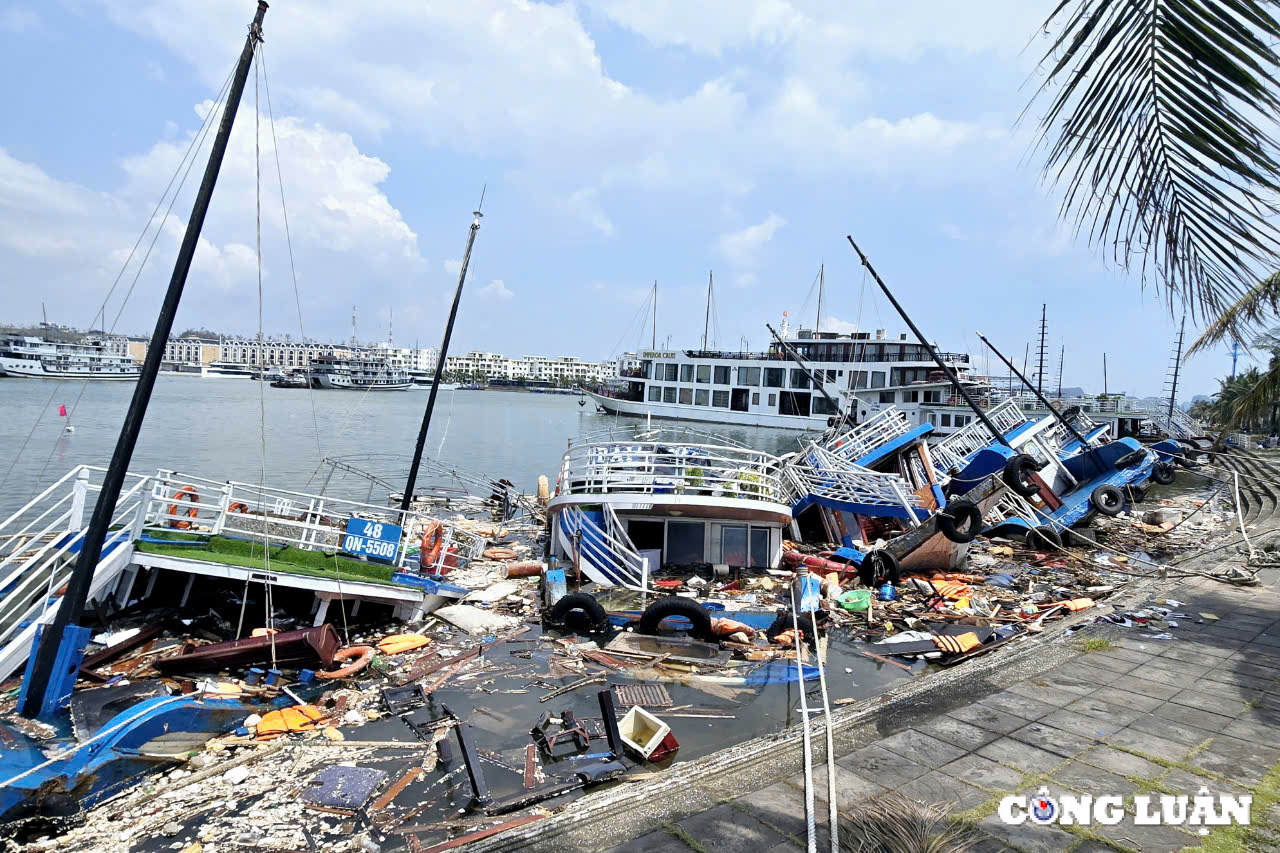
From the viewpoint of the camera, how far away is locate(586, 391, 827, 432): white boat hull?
230 ft

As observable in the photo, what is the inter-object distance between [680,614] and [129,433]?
25.5ft

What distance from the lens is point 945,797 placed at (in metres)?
5.27

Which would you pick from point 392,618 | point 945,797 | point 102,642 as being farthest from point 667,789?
point 102,642

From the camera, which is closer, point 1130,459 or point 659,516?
point 659,516

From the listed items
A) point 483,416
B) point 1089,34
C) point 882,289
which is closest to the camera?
point 1089,34

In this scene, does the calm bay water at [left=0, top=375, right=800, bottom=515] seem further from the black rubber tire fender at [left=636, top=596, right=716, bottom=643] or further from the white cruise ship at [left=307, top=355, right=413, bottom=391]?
the white cruise ship at [left=307, top=355, right=413, bottom=391]

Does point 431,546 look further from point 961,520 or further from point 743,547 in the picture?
point 961,520

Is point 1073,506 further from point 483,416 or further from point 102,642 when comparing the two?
point 483,416

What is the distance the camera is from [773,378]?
237ft

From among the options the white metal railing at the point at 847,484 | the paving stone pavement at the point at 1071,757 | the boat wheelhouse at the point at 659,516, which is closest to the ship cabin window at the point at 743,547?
the boat wheelhouse at the point at 659,516

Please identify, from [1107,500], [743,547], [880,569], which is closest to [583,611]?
[743,547]

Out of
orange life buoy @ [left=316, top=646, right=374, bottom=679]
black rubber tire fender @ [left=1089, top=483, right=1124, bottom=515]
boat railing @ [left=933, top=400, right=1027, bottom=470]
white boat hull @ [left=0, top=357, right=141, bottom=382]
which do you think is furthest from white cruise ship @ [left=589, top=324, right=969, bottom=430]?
white boat hull @ [left=0, top=357, right=141, bottom=382]

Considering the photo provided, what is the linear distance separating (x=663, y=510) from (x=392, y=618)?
543 cm

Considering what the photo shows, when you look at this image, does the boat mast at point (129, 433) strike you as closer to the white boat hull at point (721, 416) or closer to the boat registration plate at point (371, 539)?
the boat registration plate at point (371, 539)
